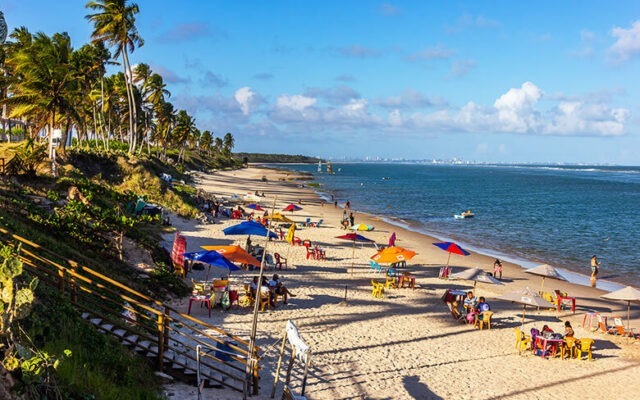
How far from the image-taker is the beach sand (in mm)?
11195

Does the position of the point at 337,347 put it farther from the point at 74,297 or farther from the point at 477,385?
the point at 74,297

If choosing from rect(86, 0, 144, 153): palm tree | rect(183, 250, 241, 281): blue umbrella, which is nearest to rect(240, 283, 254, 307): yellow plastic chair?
rect(183, 250, 241, 281): blue umbrella

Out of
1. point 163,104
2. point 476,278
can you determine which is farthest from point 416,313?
point 163,104

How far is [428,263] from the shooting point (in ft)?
85.9

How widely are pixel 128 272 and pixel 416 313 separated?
10261 millimetres

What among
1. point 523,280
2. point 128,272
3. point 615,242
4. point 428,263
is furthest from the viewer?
point 615,242

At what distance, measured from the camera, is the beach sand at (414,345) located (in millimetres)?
11195

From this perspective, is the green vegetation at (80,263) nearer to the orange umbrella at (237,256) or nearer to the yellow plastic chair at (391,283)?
the orange umbrella at (237,256)

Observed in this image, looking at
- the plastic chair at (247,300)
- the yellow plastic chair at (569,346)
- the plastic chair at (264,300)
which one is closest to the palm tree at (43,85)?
the plastic chair at (247,300)

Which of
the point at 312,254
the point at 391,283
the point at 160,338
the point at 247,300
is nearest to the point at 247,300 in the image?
the point at 247,300

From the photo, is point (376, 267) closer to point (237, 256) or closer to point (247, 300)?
point (247, 300)

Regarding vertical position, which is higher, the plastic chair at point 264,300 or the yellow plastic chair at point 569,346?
the plastic chair at point 264,300

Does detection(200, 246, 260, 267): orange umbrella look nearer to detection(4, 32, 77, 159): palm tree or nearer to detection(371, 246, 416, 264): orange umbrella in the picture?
detection(371, 246, 416, 264): orange umbrella

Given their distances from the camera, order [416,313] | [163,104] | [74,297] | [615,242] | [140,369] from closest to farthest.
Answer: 1. [140,369]
2. [74,297]
3. [416,313]
4. [615,242]
5. [163,104]
